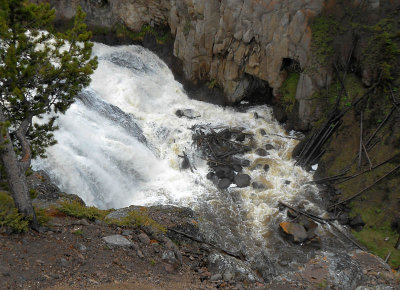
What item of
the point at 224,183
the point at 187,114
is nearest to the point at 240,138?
the point at 224,183

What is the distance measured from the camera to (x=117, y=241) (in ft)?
29.0

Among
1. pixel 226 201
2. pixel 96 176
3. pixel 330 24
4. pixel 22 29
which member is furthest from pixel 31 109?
pixel 330 24

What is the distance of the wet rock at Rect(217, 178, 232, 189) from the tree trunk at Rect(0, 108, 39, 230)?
981 cm

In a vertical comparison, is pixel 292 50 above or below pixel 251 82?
above

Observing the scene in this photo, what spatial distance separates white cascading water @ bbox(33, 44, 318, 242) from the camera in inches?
567

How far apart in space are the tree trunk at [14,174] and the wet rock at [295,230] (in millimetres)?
9578

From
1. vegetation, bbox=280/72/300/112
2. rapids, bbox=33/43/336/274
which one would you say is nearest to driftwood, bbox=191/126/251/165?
rapids, bbox=33/43/336/274

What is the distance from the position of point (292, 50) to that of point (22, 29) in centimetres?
1502

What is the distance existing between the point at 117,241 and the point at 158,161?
8.68 metres

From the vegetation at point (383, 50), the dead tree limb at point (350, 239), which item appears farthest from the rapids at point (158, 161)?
the vegetation at point (383, 50)

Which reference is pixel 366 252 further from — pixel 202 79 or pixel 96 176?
pixel 202 79

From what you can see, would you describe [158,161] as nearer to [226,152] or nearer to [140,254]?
[226,152]

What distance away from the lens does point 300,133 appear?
1884 centimetres

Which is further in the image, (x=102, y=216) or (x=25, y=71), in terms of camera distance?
(x=102, y=216)
